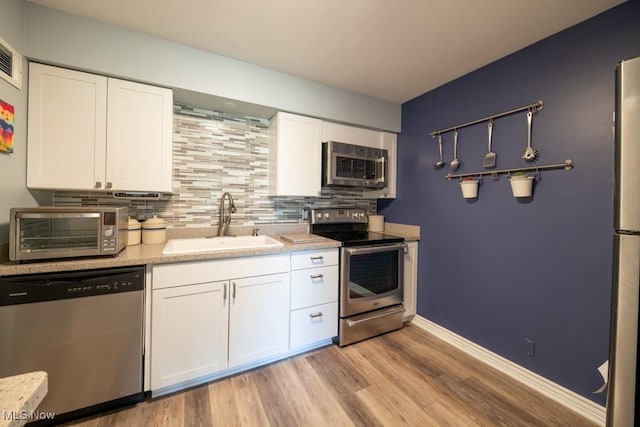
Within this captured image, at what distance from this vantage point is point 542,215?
1.75 meters

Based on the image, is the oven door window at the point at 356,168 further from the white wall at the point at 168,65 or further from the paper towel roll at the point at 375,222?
the paper towel roll at the point at 375,222

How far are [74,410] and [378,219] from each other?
113 inches

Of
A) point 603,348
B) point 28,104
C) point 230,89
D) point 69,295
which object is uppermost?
point 230,89

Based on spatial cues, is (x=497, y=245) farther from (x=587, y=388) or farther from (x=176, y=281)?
(x=176, y=281)

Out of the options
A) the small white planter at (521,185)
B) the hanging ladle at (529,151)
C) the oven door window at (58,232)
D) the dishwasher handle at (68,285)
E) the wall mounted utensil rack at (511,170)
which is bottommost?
the dishwasher handle at (68,285)

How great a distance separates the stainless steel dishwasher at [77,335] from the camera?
127 centimetres

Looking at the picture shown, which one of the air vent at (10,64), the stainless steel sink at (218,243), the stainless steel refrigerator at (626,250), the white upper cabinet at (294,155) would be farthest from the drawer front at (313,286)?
the air vent at (10,64)

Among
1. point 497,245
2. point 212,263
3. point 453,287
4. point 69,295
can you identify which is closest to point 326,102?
point 212,263

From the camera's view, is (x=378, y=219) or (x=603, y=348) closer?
(x=603, y=348)

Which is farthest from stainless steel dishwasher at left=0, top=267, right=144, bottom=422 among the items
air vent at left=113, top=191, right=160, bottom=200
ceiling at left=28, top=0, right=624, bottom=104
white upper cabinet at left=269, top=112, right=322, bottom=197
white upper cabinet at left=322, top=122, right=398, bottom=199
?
white upper cabinet at left=322, top=122, right=398, bottom=199

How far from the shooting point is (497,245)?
6.61ft

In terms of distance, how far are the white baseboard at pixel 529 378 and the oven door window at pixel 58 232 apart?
9.19 feet

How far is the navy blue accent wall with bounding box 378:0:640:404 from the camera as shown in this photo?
1490 mm

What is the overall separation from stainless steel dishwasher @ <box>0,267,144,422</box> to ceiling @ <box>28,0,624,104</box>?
1.63m
